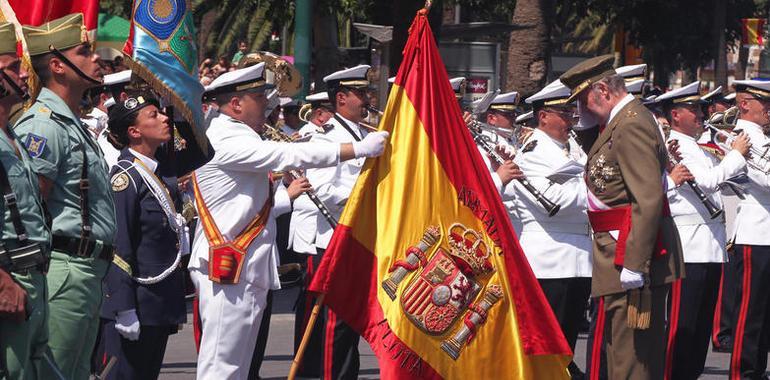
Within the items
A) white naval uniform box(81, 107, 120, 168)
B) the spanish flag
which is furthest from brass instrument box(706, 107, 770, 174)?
white naval uniform box(81, 107, 120, 168)

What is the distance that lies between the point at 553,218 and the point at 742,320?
6.15 feet

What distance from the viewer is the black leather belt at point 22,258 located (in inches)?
211

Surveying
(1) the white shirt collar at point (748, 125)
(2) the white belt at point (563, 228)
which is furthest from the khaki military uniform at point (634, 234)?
(1) the white shirt collar at point (748, 125)

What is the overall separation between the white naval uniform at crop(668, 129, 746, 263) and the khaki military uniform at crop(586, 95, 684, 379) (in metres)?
1.96

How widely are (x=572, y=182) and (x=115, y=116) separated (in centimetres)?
316

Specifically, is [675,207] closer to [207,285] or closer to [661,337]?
[661,337]

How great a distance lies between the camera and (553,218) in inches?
380

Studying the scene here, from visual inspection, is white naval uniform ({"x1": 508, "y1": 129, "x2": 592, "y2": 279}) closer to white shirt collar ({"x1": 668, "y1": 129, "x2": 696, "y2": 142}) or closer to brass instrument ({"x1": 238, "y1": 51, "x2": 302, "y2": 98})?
white shirt collar ({"x1": 668, "y1": 129, "x2": 696, "y2": 142})

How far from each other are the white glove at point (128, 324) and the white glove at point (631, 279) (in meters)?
2.44

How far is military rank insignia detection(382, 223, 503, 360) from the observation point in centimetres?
755

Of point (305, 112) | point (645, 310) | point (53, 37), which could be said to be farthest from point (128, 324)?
point (305, 112)

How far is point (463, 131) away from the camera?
26.0 ft

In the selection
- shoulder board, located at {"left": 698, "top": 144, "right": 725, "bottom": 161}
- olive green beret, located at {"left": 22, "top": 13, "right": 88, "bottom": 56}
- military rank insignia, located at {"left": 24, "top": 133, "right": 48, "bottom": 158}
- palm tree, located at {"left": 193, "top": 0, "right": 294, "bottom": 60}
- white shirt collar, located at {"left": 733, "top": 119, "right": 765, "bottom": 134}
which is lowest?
palm tree, located at {"left": 193, "top": 0, "right": 294, "bottom": 60}

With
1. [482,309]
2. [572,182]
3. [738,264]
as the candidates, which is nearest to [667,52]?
[738,264]
